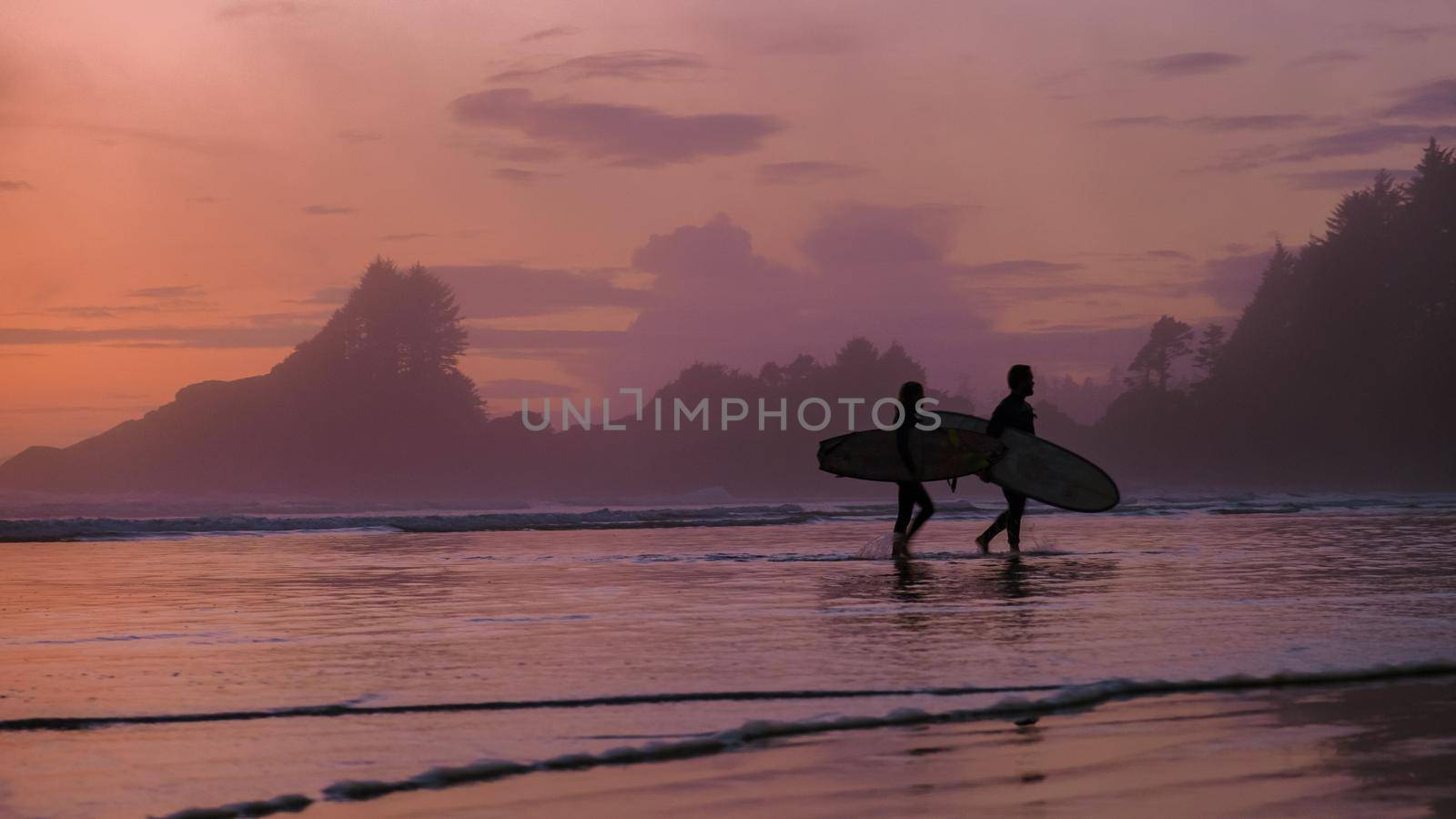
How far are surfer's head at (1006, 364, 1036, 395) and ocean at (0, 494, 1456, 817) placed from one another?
3.12 meters

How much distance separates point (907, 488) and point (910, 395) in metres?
1.09

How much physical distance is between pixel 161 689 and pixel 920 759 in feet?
12.1

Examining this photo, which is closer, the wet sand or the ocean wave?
the wet sand

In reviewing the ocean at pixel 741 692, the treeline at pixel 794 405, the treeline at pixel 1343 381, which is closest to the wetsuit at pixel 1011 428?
the ocean at pixel 741 692

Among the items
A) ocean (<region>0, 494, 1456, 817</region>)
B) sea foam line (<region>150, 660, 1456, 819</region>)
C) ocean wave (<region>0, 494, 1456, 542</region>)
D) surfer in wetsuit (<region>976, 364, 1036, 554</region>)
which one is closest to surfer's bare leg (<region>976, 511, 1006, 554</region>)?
surfer in wetsuit (<region>976, 364, 1036, 554</region>)

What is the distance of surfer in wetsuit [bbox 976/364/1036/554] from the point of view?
16516 millimetres

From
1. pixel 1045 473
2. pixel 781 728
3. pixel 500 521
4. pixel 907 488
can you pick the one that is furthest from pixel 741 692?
pixel 500 521

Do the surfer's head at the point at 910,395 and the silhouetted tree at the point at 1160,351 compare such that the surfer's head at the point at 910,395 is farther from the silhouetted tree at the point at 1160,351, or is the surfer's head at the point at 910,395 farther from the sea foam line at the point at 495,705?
the silhouetted tree at the point at 1160,351

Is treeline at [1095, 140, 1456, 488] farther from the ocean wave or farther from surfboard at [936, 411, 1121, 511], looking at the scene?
surfboard at [936, 411, 1121, 511]

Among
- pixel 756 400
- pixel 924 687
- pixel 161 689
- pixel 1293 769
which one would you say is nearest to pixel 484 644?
pixel 161 689

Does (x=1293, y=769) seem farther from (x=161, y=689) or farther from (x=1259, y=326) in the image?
(x=1259, y=326)

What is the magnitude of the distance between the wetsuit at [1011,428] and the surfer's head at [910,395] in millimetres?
967

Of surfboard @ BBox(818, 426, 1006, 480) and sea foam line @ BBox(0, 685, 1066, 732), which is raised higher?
surfboard @ BBox(818, 426, 1006, 480)

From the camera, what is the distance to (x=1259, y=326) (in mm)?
86750
